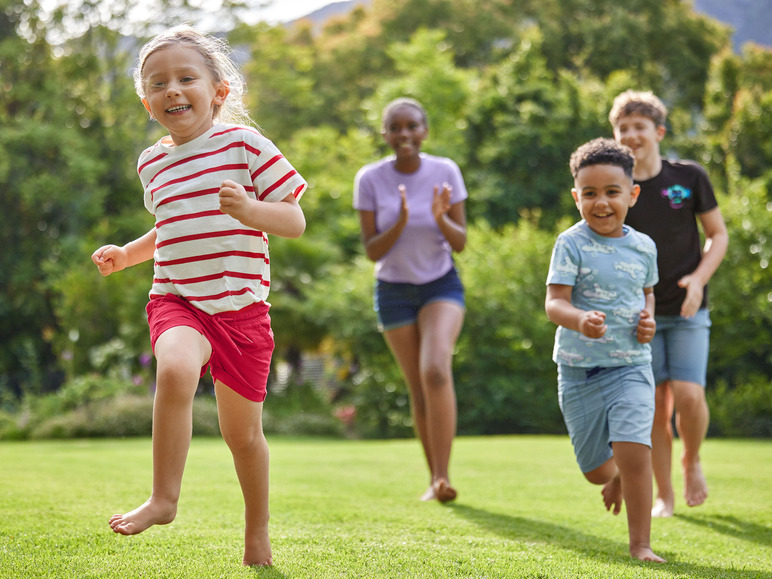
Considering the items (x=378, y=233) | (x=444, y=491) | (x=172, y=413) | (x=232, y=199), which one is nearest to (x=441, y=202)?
(x=378, y=233)

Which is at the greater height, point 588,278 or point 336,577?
point 588,278

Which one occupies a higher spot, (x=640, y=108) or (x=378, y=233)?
(x=640, y=108)

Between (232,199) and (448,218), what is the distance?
261 cm

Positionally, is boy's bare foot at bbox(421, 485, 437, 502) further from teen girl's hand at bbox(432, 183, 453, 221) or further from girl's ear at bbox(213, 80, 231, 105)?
girl's ear at bbox(213, 80, 231, 105)

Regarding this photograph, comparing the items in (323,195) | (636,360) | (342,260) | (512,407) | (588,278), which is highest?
(323,195)

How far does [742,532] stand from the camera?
3953mm

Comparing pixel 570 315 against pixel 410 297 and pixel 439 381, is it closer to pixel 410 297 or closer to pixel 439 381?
pixel 439 381

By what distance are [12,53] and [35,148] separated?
2.85 meters

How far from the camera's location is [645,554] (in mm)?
3172

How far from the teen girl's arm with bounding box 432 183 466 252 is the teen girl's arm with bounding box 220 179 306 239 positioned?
206 centimetres

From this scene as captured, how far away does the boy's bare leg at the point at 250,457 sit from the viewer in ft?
9.21

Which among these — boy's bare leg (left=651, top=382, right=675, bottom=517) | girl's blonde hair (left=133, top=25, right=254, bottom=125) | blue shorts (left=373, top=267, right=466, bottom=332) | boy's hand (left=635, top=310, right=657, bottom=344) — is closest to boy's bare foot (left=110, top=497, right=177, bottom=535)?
girl's blonde hair (left=133, top=25, right=254, bottom=125)

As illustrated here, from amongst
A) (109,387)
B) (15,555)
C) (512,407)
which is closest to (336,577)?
(15,555)

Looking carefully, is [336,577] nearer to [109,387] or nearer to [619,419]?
[619,419]
